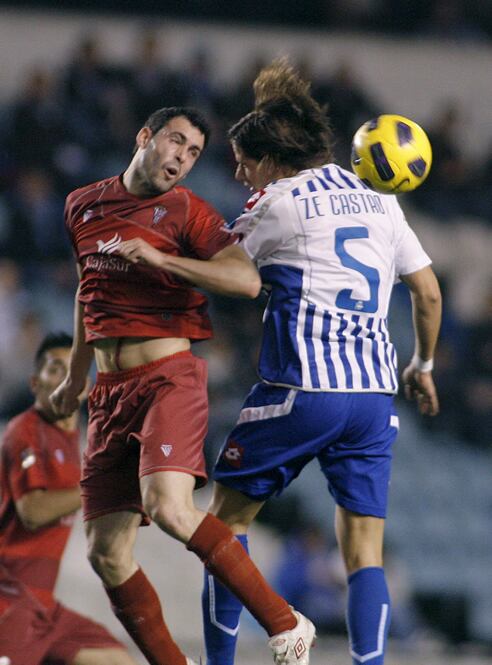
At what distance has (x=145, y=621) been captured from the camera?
459cm

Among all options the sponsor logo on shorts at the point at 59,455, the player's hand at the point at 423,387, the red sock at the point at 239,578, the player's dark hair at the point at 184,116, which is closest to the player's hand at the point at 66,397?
the sponsor logo on shorts at the point at 59,455

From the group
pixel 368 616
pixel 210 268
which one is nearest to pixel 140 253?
pixel 210 268

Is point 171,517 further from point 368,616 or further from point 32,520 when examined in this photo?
point 32,520

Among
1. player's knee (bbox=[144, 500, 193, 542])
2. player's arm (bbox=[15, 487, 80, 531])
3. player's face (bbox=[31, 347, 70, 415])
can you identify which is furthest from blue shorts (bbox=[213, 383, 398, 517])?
player's face (bbox=[31, 347, 70, 415])

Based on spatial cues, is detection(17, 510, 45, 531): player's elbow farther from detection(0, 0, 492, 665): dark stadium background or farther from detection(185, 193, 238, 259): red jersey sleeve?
detection(0, 0, 492, 665): dark stadium background

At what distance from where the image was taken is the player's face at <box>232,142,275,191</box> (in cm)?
475

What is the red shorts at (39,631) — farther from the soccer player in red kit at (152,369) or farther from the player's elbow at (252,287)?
the player's elbow at (252,287)

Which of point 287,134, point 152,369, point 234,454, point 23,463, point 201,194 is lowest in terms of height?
point 23,463

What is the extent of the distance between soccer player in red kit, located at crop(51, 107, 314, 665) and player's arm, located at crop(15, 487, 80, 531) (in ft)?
2.11

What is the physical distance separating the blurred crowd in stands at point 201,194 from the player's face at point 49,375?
3902 millimetres

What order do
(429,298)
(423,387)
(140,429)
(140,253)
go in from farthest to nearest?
(423,387), (429,298), (140,429), (140,253)

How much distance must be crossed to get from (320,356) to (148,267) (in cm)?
72

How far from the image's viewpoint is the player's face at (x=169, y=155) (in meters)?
4.58

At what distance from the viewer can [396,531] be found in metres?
11.0
